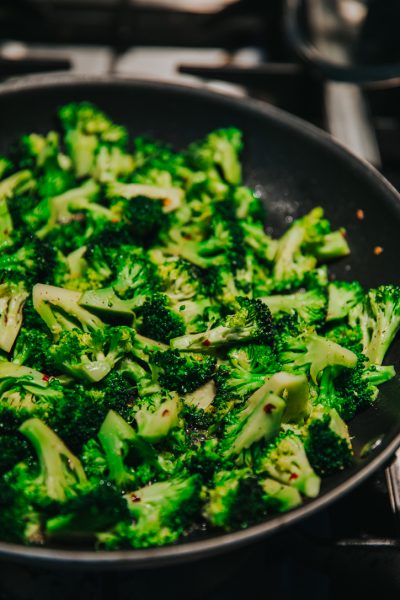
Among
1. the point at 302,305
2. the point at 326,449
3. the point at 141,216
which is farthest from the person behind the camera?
the point at 141,216

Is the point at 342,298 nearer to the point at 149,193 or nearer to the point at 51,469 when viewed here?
the point at 149,193

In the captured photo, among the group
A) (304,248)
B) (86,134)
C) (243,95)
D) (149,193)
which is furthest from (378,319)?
(243,95)

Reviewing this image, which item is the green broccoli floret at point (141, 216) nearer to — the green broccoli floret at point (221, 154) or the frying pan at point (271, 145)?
the green broccoli floret at point (221, 154)

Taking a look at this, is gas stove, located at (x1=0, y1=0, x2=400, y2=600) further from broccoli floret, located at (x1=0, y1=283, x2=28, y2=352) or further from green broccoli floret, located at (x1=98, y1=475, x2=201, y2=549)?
broccoli floret, located at (x1=0, y1=283, x2=28, y2=352)

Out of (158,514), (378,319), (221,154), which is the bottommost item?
(158,514)

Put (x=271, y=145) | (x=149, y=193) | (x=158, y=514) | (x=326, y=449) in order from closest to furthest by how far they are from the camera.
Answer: (x=158, y=514) → (x=326, y=449) → (x=149, y=193) → (x=271, y=145)

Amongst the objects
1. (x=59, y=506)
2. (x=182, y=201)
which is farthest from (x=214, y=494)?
(x=182, y=201)

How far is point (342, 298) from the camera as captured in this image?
2734 mm

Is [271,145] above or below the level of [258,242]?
above

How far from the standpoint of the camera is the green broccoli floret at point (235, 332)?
246 centimetres

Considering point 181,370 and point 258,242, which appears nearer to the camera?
point 181,370

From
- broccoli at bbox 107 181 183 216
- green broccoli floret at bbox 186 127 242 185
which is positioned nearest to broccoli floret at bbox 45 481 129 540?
broccoli at bbox 107 181 183 216

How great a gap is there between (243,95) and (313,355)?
2.26m

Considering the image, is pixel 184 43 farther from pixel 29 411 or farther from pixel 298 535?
pixel 298 535
